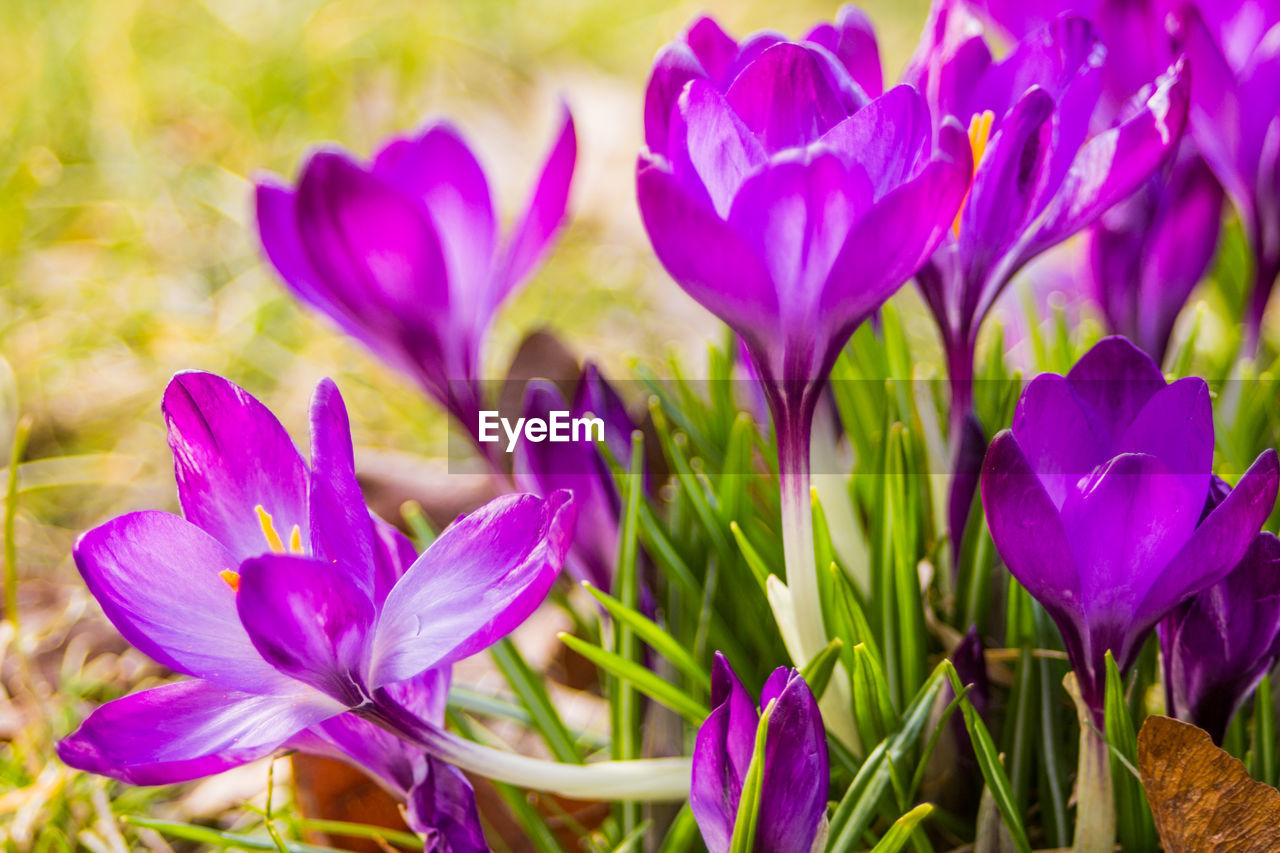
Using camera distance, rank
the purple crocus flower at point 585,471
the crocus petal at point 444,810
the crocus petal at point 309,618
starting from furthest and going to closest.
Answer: the purple crocus flower at point 585,471
the crocus petal at point 444,810
the crocus petal at point 309,618

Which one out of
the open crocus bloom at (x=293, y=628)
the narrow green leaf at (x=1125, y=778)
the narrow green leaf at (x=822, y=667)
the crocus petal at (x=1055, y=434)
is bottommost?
the narrow green leaf at (x=1125, y=778)

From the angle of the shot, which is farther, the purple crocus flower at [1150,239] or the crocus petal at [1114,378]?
the purple crocus flower at [1150,239]

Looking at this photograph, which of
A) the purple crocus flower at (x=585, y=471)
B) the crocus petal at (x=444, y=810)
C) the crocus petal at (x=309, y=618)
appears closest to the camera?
the crocus petal at (x=309, y=618)

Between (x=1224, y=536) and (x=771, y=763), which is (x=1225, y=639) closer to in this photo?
(x=1224, y=536)

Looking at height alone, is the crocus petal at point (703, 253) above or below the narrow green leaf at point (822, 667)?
above

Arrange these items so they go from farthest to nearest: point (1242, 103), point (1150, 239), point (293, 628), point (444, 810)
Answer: point (1150, 239) < point (1242, 103) < point (444, 810) < point (293, 628)

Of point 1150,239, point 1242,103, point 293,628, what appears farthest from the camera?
point 1150,239

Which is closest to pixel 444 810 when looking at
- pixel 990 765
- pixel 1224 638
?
pixel 990 765

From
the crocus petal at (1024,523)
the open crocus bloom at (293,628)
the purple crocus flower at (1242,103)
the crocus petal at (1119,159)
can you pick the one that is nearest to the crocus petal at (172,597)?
the open crocus bloom at (293,628)

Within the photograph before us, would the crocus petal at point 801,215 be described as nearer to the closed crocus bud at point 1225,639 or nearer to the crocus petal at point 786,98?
the crocus petal at point 786,98
